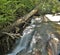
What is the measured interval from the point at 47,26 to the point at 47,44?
1.86 metres

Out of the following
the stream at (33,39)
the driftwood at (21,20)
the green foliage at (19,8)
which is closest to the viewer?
the stream at (33,39)

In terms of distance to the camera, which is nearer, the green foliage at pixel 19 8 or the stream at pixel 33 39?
the stream at pixel 33 39

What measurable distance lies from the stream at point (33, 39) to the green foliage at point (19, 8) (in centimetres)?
73

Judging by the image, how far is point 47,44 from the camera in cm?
610

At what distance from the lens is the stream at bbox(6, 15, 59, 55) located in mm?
6242

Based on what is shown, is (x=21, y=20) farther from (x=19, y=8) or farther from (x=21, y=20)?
(x=19, y=8)

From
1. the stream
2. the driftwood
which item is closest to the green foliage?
the driftwood

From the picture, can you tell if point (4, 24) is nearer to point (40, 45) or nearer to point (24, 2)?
point (40, 45)

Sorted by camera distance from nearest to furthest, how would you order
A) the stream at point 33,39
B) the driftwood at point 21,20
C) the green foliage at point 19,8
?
1. the stream at point 33,39
2. the driftwood at point 21,20
3. the green foliage at point 19,8

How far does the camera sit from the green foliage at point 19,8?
7202 millimetres

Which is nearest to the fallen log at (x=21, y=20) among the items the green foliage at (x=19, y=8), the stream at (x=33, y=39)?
the green foliage at (x=19, y=8)

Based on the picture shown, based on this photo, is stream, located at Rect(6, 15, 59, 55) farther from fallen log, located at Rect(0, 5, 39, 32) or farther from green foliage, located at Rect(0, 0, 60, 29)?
green foliage, located at Rect(0, 0, 60, 29)

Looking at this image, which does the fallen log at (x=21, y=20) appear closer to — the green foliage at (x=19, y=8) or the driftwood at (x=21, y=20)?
the driftwood at (x=21, y=20)

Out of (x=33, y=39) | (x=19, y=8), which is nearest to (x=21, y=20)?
(x=19, y=8)
